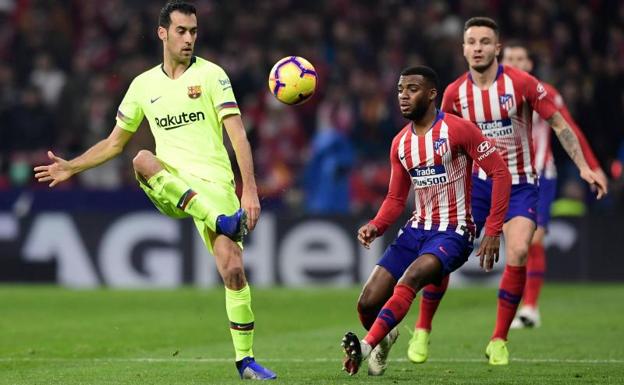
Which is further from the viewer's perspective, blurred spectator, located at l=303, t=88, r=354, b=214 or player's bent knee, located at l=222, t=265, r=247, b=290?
blurred spectator, located at l=303, t=88, r=354, b=214

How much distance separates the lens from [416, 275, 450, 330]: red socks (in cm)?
915

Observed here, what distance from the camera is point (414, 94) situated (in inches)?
326

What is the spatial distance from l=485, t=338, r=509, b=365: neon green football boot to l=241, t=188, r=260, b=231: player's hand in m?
2.16

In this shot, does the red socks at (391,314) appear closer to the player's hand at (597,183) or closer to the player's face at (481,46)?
the player's hand at (597,183)

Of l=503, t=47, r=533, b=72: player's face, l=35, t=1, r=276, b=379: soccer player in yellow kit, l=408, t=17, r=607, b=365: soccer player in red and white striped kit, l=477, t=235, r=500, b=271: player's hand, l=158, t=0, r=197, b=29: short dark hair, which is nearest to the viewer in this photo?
l=35, t=1, r=276, b=379: soccer player in yellow kit

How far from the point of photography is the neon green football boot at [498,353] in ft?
28.9

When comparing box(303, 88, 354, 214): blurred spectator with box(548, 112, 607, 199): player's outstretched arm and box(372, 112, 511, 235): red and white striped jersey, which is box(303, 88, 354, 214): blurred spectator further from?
box(372, 112, 511, 235): red and white striped jersey

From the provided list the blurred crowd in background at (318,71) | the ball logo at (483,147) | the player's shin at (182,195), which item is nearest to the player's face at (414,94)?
the ball logo at (483,147)

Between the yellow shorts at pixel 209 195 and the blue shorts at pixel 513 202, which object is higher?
the yellow shorts at pixel 209 195

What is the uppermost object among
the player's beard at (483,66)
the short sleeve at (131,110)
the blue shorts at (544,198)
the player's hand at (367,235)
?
the player's beard at (483,66)

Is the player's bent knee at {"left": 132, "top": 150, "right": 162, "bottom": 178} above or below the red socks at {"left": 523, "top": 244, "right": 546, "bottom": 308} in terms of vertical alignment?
above

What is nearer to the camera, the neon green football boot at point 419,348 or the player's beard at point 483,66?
the neon green football boot at point 419,348

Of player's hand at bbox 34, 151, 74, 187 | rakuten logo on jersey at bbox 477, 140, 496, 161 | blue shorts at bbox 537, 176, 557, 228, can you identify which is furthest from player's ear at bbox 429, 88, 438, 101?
blue shorts at bbox 537, 176, 557, 228

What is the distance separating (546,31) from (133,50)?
6501 millimetres
